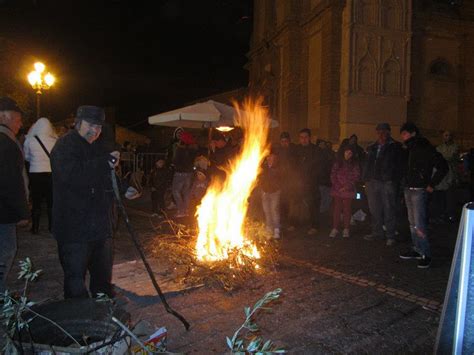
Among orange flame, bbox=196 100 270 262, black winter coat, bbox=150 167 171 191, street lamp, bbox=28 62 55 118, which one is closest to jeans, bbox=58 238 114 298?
orange flame, bbox=196 100 270 262

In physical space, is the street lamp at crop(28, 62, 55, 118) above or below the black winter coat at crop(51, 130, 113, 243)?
above

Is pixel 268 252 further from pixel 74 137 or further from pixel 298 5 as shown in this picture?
pixel 298 5

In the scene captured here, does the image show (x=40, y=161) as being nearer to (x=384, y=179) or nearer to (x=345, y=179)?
(x=345, y=179)

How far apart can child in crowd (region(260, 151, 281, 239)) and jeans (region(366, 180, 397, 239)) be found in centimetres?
182

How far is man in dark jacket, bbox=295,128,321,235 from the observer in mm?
8562

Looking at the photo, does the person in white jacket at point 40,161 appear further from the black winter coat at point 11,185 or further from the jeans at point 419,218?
the jeans at point 419,218

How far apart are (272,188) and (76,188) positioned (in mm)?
4877

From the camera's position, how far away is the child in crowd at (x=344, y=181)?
325 inches

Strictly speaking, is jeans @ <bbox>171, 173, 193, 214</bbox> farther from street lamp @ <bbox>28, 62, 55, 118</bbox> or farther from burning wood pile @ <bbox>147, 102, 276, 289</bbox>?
street lamp @ <bbox>28, 62, 55, 118</bbox>

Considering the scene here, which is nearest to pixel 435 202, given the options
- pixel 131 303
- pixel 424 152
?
pixel 424 152

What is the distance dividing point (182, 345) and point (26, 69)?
23432 millimetres

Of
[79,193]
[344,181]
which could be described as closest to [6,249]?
[79,193]

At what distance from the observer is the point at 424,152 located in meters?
6.43

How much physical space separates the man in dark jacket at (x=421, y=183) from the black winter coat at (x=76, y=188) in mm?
4716
